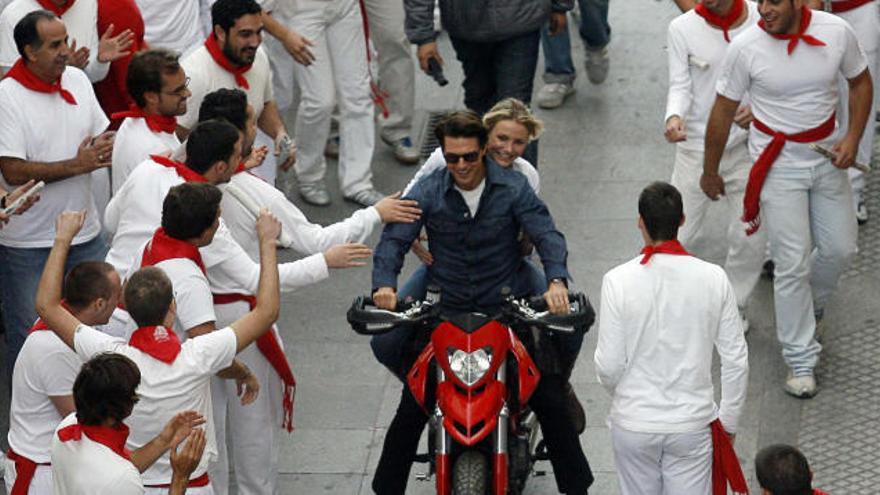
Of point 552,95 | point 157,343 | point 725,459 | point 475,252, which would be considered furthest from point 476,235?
point 552,95

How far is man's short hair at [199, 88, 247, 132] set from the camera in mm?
8141

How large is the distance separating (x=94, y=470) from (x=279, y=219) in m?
2.26

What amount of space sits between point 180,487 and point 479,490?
1.65 m

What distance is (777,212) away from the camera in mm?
9156

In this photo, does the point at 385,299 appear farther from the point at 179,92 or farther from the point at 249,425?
the point at 179,92

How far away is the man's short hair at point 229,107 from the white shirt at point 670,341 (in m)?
1.97

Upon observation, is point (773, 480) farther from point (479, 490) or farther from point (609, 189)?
point (609, 189)

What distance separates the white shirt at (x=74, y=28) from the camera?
941 cm

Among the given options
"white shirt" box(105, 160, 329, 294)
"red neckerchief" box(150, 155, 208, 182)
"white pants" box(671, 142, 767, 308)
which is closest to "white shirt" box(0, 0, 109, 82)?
"white shirt" box(105, 160, 329, 294)

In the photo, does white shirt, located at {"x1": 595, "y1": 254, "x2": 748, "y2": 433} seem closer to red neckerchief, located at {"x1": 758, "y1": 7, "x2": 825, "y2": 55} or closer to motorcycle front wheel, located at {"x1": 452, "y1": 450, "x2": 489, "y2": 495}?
motorcycle front wheel, located at {"x1": 452, "y1": 450, "x2": 489, "y2": 495}

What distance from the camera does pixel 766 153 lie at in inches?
358

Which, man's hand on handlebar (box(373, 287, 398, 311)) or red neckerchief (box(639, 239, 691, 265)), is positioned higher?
red neckerchief (box(639, 239, 691, 265))

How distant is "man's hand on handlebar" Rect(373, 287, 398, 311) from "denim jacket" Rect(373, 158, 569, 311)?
0.16 meters

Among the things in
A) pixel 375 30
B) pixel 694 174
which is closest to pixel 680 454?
pixel 694 174
